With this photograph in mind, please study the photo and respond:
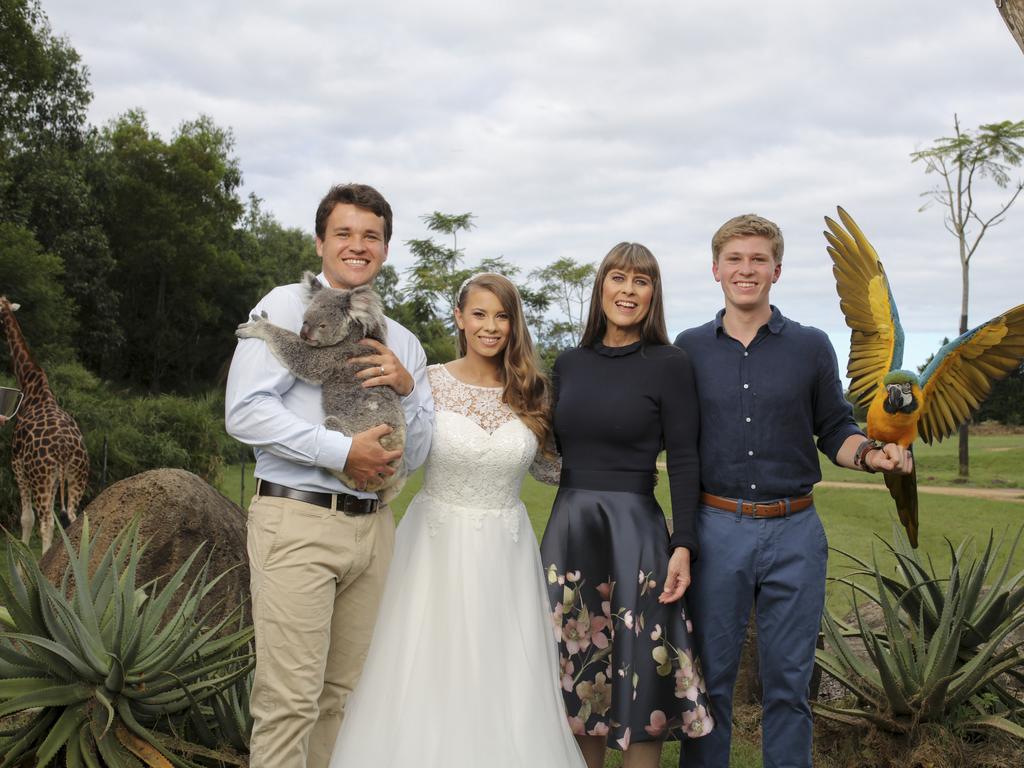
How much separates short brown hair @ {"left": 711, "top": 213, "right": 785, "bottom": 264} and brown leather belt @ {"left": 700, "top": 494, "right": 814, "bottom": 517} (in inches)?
39.4

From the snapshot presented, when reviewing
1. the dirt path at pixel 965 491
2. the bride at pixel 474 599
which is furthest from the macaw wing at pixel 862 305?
the dirt path at pixel 965 491

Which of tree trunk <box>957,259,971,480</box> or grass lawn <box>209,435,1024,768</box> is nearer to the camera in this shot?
grass lawn <box>209,435,1024,768</box>

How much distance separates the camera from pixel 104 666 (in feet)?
12.2

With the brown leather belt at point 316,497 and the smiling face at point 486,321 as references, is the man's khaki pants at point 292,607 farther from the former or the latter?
the smiling face at point 486,321

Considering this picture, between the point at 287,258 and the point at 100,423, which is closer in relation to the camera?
the point at 100,423

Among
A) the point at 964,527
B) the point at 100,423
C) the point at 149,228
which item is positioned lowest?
the point at 964,527

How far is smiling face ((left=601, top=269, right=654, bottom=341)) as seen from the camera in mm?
3678

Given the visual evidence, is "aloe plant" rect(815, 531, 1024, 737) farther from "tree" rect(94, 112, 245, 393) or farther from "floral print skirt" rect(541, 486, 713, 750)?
"tree" rect(94, 112, 245, 393)

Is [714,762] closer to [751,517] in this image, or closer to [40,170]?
[751,517]

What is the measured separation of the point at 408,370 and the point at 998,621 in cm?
357

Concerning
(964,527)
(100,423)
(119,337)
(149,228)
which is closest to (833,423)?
(964,527)

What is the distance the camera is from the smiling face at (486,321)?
3877mm

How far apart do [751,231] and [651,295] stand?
1.56 feet

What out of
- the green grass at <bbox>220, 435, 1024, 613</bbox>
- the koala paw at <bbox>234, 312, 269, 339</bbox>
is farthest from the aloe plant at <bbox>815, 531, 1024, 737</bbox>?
the green grass at <bbox>220, 435, 1024, 613</bbox>
